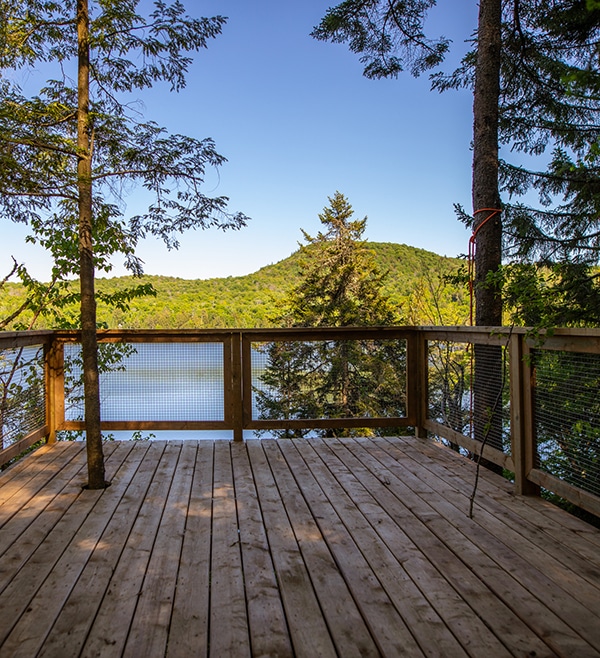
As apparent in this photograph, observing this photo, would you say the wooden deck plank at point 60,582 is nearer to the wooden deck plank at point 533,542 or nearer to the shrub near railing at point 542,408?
the wooden deck plank at point 533,542

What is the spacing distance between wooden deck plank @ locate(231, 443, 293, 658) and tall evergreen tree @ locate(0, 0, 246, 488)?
1.11m

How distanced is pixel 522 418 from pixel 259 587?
1.89 meters

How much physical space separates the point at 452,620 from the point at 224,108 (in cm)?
1375

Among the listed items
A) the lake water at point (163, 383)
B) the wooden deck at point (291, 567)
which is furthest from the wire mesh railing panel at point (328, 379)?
the wooden deck at point (291, 567)

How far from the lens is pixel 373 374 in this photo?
4730mm

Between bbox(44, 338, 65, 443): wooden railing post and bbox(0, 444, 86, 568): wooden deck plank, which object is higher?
bbox(44, 338, 65, 443): wooden railing post

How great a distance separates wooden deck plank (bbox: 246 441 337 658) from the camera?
58.0 inches

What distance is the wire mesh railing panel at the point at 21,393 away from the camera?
3.71 meters

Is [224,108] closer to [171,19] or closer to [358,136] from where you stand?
[358,136]

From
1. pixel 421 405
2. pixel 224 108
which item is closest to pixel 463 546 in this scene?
pixel 421 405

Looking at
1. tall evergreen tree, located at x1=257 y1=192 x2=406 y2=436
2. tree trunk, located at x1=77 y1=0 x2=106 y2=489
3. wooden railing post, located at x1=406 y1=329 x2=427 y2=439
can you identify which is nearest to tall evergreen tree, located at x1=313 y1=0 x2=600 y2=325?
wooden railing post, located at x1=406 y1=329 x2=427 y2=439

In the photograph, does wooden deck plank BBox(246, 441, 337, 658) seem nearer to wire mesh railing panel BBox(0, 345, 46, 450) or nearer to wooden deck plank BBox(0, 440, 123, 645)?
wooden deck plank BBox(0, 440, 123, 645)

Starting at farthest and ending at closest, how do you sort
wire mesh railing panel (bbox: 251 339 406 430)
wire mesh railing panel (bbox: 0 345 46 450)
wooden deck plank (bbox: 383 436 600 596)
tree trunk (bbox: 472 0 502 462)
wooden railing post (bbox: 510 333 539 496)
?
wire mesh railing panel (bbox: 251 339 406 430)
tree trunk (bbox: 472 0 502 462)
wire mesh railing panel (bbox: 0 345 46 450)
wooden railing post (bbox: 510 333 539 496)
wooden deck plank (bbox: 383 436 600 596)

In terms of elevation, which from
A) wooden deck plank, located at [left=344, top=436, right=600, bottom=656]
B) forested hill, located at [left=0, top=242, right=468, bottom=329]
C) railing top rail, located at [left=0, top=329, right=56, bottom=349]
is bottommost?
wooden deck plank, located at [left=344, top=436, right=600, bottom=656]
